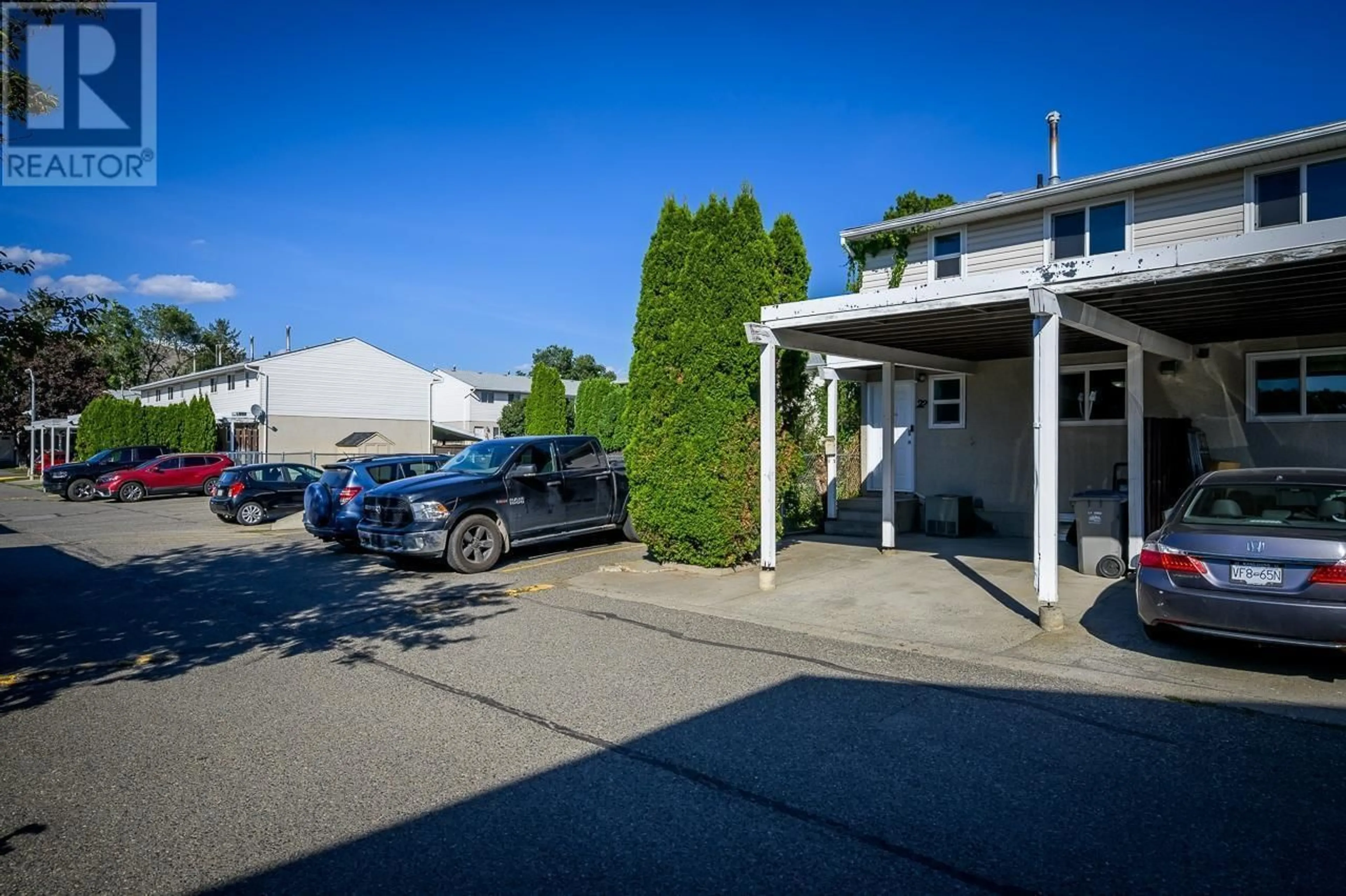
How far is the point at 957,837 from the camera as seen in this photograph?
3.66 metres

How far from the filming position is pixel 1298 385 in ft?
36.7

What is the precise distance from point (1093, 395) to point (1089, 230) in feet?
10.3

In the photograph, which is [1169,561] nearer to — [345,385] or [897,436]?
Answer: [897,436]

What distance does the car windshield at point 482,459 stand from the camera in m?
12.0

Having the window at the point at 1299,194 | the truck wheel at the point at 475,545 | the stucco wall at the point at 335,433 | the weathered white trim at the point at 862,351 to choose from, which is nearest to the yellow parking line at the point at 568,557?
the truck wheel at the point at 475,545

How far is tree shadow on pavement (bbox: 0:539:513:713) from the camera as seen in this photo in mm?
6977

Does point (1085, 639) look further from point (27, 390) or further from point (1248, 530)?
point (27, 390)

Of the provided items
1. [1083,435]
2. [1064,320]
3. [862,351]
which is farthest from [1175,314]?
[1083,435]

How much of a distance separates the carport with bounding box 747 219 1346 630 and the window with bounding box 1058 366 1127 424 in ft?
1.50

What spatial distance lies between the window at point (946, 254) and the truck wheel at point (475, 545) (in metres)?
9.62

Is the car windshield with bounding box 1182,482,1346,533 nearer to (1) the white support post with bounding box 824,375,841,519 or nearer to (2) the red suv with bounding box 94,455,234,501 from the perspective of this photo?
(1) the white support post with bounding box 824,375,841,519

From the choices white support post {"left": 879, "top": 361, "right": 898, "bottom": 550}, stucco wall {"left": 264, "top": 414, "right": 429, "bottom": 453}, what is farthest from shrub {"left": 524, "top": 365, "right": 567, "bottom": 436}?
white support post {"left": 879, "top": 361, "right": 898, "bottom": 550}

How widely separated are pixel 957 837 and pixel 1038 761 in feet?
3.70

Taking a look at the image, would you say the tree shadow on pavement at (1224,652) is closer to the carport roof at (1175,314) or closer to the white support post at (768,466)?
the carport roof at (1175,314)
